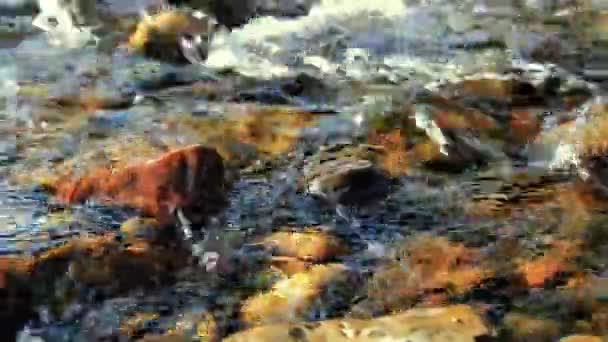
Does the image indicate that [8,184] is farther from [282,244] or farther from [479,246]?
[479,246]

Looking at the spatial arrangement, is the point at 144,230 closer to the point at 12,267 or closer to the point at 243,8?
the point at 12,267

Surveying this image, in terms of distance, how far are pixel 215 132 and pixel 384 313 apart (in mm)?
2195

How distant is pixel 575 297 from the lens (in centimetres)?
345

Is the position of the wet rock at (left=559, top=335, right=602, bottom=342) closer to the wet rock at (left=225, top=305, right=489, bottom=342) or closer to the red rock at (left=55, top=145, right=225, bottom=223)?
the wet rock at (left=225, top=305, right=489, bottom=342)

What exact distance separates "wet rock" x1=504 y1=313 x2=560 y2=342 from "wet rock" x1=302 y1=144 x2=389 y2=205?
120 cm

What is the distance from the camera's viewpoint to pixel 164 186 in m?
4.14

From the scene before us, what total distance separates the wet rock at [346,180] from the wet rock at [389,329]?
1.15m

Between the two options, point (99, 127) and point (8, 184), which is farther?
point (99, 127)

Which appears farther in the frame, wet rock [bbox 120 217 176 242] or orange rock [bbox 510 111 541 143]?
orange rock [bbox 510 111 541 143]

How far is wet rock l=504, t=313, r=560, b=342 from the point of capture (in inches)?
126

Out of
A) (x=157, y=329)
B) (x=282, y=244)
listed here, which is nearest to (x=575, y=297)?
(x=282, y=244)

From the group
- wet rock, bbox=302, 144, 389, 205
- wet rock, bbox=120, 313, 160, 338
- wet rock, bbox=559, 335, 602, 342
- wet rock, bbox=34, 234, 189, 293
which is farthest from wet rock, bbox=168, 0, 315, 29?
wet rock, bbox=559, 335, 602, 342

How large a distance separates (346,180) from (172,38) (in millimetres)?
3281

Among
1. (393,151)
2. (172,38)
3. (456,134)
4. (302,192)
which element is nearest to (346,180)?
(302,192)
